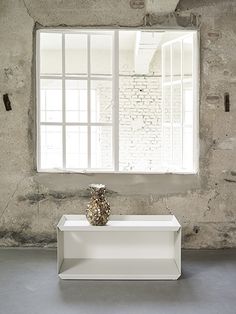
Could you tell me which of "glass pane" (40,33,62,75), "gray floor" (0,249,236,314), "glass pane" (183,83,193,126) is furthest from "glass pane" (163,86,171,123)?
"glass pane" (40,33,62,75)

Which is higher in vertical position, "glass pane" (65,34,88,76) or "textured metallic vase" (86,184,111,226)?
"glass pane" (65,34,88,76)

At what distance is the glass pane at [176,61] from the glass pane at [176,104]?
115 mm

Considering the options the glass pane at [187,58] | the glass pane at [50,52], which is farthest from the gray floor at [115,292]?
the glass pane at [50,52]

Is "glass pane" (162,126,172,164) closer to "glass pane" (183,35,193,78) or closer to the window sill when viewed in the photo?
the window sill

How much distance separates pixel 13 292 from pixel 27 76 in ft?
8.24

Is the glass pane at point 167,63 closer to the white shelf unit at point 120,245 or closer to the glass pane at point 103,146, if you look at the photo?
the white shelf unit at point 120,245

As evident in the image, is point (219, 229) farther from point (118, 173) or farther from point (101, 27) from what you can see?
point (101, 27)

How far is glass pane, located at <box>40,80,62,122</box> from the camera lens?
365 inches

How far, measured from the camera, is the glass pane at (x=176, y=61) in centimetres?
531

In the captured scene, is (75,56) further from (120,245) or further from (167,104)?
(120,245)

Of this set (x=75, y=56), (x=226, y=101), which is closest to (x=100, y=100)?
(x=75, y=56)

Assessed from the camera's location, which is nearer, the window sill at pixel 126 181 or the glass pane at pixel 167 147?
the window sill at pixel 126 181

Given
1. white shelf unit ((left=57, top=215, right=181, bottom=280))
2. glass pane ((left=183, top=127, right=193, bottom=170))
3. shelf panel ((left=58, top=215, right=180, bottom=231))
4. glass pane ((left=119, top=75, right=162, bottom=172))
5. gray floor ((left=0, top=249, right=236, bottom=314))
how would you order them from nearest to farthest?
gray floor ((left=0, top=249, right=236, bottom=314)) < shelf panel ((left=58, top=215, right=180, bottom=231)) < white shelf unit ((left=57, top=215, right=181, bottom=280)) < glass pane ((left=183, top=127, right=193, bottom=170)) < glass pane ((left=119, top=75, right=162, bottom=172))

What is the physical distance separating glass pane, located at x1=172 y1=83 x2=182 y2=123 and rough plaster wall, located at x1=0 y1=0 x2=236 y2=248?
1.35 ft
